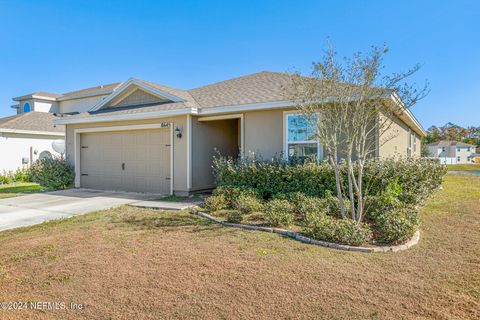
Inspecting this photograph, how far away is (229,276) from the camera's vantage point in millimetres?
3596

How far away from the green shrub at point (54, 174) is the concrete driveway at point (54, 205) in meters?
1.20

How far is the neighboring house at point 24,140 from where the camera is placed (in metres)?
16.2

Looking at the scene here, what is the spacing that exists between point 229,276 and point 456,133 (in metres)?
77.9

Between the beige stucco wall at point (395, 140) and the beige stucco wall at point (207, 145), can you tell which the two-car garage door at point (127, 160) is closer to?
the beige stucco wall at point (207, 145)

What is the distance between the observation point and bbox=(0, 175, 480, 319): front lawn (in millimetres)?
2871

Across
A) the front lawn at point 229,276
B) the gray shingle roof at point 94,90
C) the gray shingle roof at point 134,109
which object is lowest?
the front lawn at point 229,276

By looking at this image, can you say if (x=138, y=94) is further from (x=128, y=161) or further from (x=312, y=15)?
(x=312, y=15)

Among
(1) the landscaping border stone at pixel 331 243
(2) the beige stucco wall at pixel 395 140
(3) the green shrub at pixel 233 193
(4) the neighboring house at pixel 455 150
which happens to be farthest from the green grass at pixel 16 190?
(4) the neighboring house at pixel 455 150

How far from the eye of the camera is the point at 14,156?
54.4 ft

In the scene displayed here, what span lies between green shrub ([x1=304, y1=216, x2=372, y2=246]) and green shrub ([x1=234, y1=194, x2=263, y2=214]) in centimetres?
186

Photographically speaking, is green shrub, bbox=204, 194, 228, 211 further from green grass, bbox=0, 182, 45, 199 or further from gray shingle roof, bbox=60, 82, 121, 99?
gray shingle roof, bbox=60, 82, 121, 99

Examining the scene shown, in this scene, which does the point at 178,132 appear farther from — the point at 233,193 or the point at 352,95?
the point at 352,95

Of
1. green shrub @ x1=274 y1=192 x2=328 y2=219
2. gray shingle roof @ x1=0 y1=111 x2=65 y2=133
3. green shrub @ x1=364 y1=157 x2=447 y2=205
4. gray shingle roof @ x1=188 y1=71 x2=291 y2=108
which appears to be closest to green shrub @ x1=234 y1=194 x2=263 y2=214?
green shrub @ x1=274 y1=192 x2=328 y2=219

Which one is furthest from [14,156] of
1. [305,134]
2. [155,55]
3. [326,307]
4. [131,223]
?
[326,307]
